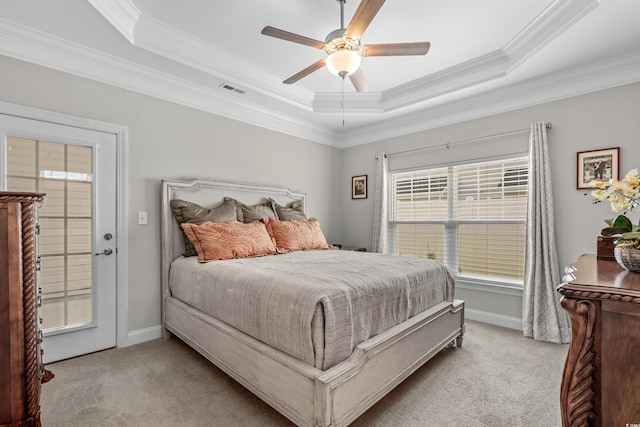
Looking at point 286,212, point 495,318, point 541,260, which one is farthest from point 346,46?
point 495,318

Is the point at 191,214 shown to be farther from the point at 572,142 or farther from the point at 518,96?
the point at 572,142

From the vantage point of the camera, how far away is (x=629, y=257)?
3.96ft

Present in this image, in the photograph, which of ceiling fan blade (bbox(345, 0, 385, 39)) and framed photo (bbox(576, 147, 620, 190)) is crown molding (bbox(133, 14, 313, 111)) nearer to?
ceiling fan blade (bbox(345, 0, 385, 39))

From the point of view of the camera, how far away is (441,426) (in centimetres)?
171

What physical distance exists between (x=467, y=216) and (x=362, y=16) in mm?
2790

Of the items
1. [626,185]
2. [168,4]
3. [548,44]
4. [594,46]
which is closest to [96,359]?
[168,4]

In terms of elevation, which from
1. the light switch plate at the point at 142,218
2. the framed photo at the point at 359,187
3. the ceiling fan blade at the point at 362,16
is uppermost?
the ceiling fan blade at the point at 362,16

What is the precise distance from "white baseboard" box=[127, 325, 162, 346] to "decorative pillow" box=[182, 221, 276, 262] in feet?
3.16

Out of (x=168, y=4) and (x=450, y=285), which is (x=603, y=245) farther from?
(x=168, y=4)

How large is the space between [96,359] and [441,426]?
265 centimetres

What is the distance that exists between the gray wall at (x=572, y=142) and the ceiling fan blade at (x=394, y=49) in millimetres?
1889

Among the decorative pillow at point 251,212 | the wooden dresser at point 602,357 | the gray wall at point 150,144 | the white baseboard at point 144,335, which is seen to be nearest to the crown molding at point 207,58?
the gray wall at point 150,144

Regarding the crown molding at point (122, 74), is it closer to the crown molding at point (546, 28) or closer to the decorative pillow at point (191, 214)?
the decorative pillow at point (191, 214)

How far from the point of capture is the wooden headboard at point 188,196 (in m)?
2.98
